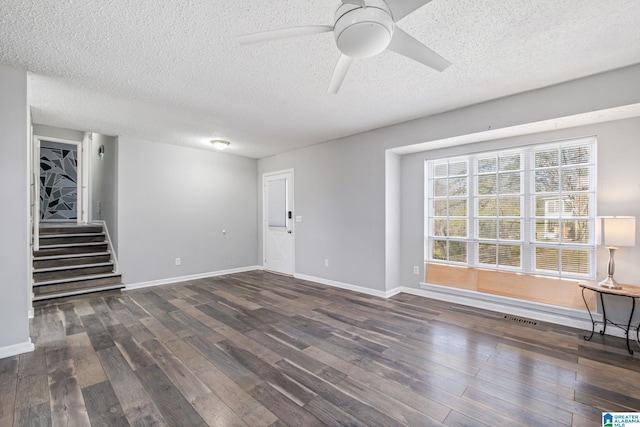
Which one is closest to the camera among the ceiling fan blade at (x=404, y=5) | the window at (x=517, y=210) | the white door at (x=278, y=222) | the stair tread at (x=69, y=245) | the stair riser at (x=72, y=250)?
the ceiling fan blade at (x=404, y=5)

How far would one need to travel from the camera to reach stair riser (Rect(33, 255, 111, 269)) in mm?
4493

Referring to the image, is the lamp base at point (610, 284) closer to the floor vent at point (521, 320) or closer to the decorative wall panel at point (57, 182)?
the floor vent at point (521, 320)

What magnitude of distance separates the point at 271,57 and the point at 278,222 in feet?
13.6

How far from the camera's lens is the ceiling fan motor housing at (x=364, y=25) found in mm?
1393

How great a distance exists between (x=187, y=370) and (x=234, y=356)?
0.39 meters

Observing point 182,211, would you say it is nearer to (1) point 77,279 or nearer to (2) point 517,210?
(1) point 77,279

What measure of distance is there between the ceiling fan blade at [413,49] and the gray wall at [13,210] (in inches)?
133

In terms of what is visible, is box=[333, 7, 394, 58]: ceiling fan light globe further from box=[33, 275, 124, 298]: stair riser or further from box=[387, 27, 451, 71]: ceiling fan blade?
box=[33, 275, 124, 298]: stair riser

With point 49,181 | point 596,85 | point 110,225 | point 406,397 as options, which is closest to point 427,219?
point 596,85

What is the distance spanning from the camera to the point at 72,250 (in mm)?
4996

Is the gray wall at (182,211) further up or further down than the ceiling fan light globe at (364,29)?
further down

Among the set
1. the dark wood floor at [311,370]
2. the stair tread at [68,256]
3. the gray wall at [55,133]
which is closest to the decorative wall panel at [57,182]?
the gray wall at [55,133]

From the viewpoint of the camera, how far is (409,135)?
13.3 feet

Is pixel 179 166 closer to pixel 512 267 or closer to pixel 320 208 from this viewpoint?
pixel 320 208
